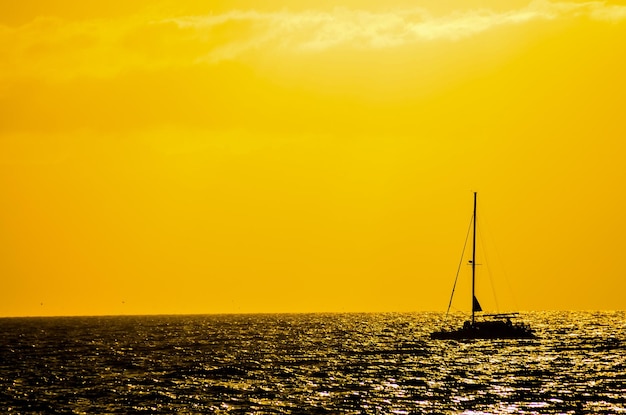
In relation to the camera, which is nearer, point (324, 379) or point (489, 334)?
point (324, 379)

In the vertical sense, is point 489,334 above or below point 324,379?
above

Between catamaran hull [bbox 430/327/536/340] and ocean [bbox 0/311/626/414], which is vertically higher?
catamaran hull [bbox 430/327/536/340]

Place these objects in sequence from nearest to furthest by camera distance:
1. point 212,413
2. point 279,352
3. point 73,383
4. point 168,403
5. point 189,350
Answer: point 212,413 < point 168,403 < point 73,383 < point 279,352 < point 189,350

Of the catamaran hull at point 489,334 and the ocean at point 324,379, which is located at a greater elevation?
the catamaran hull at point 489,334

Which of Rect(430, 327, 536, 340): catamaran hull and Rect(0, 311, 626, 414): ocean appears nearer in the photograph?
Rect(0, 311, 626, 414): ocean

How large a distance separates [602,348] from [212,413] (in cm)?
7429

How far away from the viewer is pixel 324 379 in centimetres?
8569

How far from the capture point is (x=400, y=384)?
81250 millimetres

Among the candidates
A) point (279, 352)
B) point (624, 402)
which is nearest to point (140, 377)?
point (279, 352)

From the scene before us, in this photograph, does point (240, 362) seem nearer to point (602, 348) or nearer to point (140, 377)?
point (140, 377)

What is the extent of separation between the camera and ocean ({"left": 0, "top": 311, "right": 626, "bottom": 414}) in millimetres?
67875

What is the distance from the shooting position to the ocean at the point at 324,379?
67.9 m

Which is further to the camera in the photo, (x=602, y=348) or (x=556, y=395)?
(x=602, y=348)

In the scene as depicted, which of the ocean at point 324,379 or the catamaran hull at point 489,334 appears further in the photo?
Answer: the catamaran hull at point 489,334
